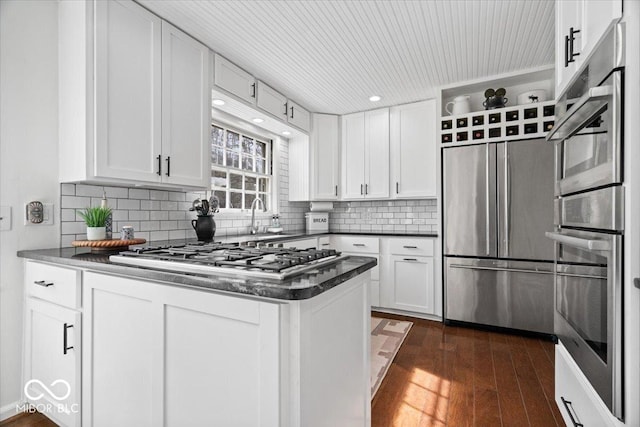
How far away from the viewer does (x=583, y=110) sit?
1.21 m

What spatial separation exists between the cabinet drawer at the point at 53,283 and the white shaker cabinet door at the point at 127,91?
1.88 feet

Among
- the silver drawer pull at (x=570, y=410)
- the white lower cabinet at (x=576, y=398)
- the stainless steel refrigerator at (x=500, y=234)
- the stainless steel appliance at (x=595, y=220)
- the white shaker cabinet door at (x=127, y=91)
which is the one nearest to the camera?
the stainless steel appliance at (x=595, y=220)

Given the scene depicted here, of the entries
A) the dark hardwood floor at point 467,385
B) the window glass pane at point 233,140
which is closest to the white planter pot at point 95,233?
the dark hardwood floor at point 467,385

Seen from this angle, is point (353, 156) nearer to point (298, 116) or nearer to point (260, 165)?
point (298, 116)

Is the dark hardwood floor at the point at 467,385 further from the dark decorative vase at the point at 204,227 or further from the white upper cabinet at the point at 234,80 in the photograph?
the white upper cabinet at the point at 234,80

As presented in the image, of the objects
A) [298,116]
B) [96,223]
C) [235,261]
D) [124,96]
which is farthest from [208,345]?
[298,116]

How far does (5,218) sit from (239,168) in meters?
2.09

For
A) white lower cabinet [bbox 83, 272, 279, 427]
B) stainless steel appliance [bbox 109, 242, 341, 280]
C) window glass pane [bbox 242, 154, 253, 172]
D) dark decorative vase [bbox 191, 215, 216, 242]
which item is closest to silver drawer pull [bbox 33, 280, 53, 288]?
white lower cabinet [bbox 83, 272, 279, 427]

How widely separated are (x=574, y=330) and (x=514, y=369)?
3.76ft

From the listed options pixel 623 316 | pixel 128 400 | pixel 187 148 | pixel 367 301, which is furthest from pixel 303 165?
pixel 623 316

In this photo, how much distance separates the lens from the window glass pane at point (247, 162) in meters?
3.69

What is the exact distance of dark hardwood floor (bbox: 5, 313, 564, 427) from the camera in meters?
1.76

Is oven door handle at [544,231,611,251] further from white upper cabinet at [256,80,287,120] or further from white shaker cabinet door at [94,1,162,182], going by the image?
white upper cabinet at [256,80,287,120]

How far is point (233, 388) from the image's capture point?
1.02 metres
